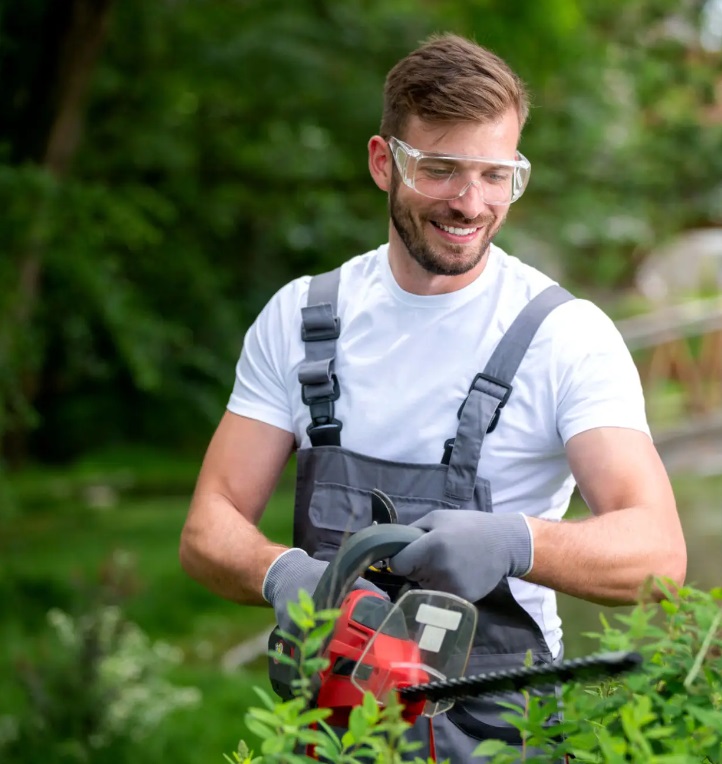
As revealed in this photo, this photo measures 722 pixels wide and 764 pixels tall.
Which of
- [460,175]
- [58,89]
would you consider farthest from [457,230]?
[58,89]

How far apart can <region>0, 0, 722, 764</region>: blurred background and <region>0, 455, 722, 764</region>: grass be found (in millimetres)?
25

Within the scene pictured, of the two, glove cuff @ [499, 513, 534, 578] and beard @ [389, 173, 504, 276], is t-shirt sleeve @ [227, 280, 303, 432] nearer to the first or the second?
beard @ [389, 173, 504, 276]

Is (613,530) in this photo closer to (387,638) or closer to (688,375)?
(387,638)

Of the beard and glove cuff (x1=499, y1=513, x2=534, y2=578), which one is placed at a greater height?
the beard

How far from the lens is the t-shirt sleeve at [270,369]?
2568 mm

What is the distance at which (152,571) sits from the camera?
8.61 metres

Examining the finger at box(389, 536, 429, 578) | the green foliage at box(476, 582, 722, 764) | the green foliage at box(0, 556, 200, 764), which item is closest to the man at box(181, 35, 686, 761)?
the finger at box(389, 536, 429, 578)

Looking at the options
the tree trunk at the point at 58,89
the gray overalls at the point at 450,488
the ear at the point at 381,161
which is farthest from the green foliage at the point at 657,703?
the tree trunk at the point at 58,89

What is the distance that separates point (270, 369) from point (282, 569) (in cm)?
56

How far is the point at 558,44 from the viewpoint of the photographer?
6539 millimetres

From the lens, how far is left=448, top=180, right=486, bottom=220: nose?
2.34 metres

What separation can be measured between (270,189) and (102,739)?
3592 mm

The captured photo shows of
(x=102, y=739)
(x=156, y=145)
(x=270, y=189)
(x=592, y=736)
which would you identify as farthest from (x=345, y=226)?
(x=592, y=736)

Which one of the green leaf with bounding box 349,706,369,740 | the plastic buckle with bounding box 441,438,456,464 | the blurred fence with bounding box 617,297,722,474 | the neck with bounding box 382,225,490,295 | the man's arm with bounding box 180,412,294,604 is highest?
the neck with bounding box 382,225,490,295
